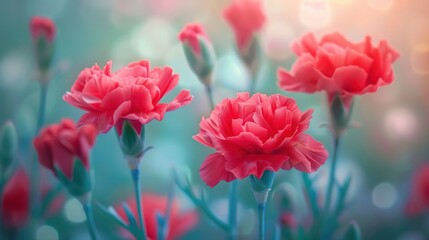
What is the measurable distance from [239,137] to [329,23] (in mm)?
374

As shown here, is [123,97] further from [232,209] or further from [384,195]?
[384,195]

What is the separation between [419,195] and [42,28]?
0.38 m

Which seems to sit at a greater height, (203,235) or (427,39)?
(427,39)

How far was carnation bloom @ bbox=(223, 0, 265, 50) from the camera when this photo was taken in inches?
17.3

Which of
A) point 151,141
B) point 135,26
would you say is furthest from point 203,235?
point 135,26

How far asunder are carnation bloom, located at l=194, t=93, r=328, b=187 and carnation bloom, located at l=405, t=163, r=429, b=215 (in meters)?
0.33

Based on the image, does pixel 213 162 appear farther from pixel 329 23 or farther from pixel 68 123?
pixel 329 23

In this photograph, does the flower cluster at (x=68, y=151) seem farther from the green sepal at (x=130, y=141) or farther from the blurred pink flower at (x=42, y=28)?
the blurred pink flower at (x=42, y=28)

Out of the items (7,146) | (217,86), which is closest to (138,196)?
(7,146)

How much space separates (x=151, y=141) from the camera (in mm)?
599

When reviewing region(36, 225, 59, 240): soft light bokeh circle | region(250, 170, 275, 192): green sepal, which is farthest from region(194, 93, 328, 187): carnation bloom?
region(36, 225, 59, 240): soft light bokeh circle

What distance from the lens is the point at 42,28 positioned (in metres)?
0.44

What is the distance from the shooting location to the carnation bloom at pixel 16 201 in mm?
494

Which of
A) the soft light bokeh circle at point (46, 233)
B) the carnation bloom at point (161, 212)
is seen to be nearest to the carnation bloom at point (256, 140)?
the carnation bloom at point (161, 212)
